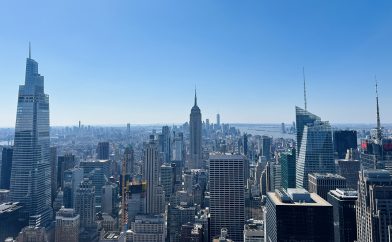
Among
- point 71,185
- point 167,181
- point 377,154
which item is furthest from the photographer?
point 167,181

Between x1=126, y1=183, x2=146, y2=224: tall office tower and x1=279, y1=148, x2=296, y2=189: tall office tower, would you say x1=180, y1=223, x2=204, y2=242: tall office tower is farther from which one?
x1=279, y1=148, x2=296, y2=189: tall office tower

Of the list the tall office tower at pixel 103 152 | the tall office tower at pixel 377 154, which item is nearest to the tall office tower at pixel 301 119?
the tall office tower at pixel 377 154

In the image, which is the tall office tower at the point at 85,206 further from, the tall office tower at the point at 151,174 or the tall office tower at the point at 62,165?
the tall office tower at the point at 62,165

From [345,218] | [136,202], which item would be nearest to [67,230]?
[136,202]

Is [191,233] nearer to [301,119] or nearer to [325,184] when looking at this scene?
[325,184]

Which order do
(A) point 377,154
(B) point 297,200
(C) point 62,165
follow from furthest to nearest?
(C) point 62,165, (A) point 377,154, (B) point 297,200

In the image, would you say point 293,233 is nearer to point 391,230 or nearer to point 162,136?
point 391,230

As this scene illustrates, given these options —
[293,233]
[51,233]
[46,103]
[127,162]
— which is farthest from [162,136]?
[293,233]
